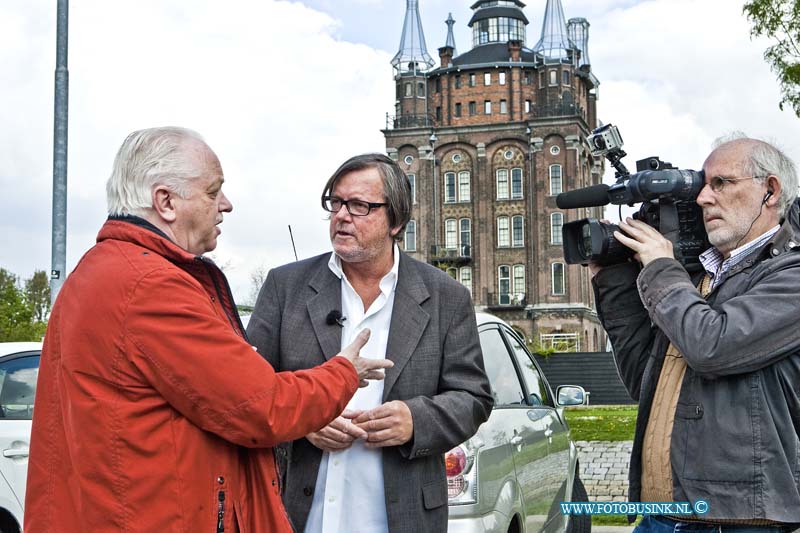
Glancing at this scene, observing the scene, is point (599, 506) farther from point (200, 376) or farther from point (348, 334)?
point (200, 376)

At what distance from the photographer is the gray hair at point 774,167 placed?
124 inches

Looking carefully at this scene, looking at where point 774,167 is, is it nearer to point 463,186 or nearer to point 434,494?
point 434,494

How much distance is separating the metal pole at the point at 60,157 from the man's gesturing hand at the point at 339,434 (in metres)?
7.48

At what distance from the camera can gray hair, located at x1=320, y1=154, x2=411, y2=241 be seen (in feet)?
12.4

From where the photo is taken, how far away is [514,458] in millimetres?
5434

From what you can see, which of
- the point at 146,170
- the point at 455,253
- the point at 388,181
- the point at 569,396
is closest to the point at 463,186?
the point at 455,253

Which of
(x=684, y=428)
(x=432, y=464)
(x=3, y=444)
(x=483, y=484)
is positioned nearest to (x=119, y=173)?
(x=432, y=464)

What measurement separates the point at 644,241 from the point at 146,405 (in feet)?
5.68

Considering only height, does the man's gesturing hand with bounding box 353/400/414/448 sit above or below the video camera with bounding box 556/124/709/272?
below

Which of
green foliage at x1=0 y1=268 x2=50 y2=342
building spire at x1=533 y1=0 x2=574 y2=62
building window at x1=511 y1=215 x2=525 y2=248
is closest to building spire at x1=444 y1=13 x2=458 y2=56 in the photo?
building spire at x1=533 y1=0 x2=574 y2=62

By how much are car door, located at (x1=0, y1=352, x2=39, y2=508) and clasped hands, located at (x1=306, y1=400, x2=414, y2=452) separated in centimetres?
407

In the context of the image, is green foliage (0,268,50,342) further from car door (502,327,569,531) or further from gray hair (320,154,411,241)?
gray hair (320,154,411,241)

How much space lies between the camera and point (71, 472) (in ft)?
8.45

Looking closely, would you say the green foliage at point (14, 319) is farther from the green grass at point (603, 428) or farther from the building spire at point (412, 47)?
the building spire at point (412, 47)
